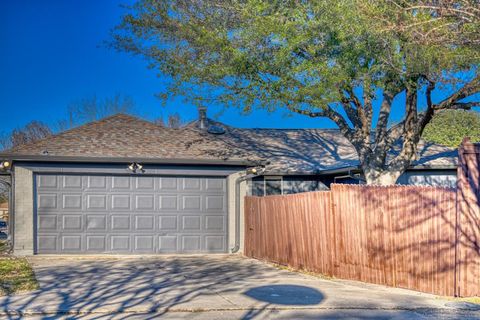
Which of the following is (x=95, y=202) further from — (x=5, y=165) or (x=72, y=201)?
(x=5, y=165)

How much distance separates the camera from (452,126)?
3875 cm

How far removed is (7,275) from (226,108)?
23.0 feet

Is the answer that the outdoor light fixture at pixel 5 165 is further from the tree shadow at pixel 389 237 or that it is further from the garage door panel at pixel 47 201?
the tree shadow at pixel 389 237

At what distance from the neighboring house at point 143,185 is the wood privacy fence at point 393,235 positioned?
3.87 metres

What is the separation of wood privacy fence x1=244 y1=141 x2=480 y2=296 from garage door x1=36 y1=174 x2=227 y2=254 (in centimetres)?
391

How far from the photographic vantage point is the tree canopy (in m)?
13.4

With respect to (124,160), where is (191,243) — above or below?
below

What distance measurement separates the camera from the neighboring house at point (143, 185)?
18.4 metres

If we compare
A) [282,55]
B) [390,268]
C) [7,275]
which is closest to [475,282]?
[390,268]

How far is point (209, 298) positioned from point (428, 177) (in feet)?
40.4

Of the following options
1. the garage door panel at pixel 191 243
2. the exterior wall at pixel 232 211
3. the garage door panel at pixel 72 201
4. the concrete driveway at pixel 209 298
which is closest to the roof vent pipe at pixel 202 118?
the exterior wall at pixel 232 211

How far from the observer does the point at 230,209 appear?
65.4 ft

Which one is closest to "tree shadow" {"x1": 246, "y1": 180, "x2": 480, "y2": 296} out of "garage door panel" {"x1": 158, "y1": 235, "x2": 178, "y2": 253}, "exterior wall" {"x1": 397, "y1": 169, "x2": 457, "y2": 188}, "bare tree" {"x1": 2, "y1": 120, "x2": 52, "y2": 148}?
"garage door panel" {"x1": 158, "y1": 235, "x2": 178, "y2": 253}

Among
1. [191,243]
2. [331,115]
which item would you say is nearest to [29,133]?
[191,243]
